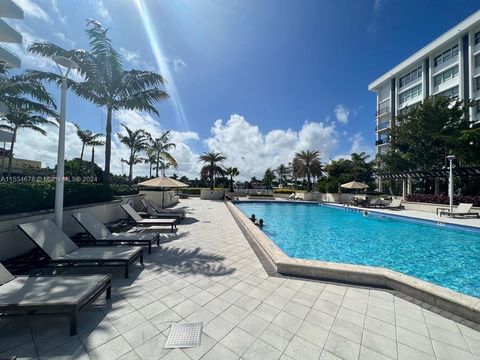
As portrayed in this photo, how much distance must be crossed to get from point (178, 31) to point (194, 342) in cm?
1297

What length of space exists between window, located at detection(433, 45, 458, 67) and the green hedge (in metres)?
42.0

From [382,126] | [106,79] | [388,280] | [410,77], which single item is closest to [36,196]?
[106,79]

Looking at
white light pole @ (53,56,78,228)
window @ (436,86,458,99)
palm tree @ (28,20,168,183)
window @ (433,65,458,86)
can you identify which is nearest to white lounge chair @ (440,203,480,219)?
palm tree @ (28,20,168,183)

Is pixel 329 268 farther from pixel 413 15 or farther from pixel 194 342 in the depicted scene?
pixel 413 15

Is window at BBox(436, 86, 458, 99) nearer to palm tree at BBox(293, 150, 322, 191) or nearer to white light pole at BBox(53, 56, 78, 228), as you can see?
palm tree at BBox(293, 150, 322, 191)

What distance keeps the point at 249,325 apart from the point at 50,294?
8.63 feet

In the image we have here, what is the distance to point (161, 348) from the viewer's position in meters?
2.42

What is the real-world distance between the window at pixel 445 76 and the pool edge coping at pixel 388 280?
3682 cm

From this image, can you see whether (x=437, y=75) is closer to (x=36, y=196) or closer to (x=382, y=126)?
(x=382, y=126)

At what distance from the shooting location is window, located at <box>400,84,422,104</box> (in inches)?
1289

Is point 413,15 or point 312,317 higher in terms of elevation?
point 413,15

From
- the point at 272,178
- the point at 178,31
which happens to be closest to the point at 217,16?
the point at 178,31

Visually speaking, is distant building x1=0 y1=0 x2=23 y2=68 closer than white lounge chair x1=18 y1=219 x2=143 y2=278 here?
No

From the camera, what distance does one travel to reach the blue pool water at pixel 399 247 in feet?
20.2
